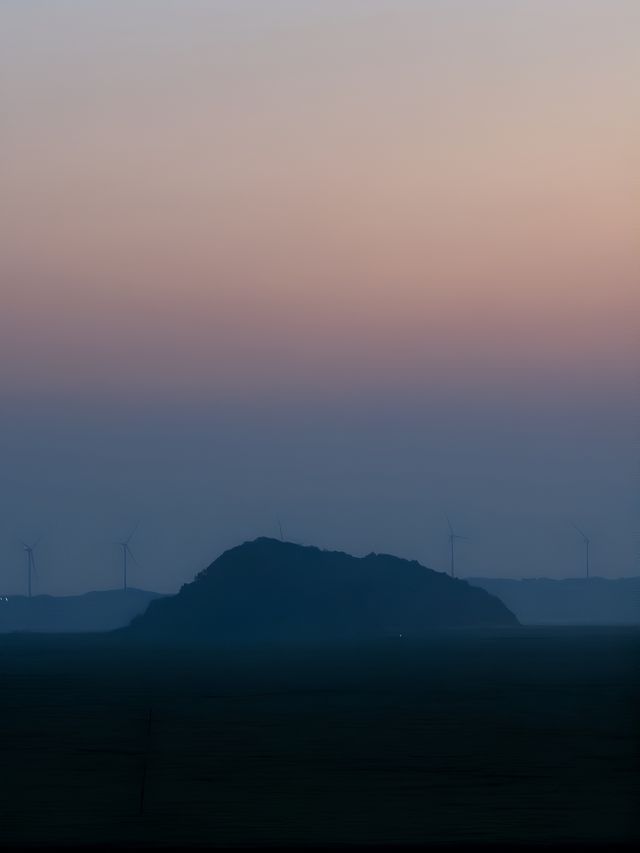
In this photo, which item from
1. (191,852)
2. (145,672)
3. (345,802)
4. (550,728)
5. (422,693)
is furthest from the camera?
(145,672)

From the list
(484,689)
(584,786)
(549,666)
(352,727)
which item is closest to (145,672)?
(549,666)

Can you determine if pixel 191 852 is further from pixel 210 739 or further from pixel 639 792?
pixel 210 739

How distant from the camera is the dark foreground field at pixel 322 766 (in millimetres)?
27750

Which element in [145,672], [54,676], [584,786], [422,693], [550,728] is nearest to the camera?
[584,786]

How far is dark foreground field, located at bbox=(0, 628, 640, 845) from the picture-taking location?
2775cm

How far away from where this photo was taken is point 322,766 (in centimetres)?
4572

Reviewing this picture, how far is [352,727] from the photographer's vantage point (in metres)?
70.4

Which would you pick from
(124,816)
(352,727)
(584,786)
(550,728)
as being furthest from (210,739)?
(124,816)

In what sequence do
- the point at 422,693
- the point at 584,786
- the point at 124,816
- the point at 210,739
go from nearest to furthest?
1. the point at 124,816
2. the point at 584,786
3. the point at 210,739
4. the point at 422,693

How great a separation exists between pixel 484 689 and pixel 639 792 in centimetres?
8245

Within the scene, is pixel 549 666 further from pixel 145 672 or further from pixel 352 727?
pixel 352 727

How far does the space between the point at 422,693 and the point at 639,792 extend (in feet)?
247

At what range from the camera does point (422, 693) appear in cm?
10875

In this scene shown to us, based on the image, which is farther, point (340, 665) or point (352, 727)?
point (340, 665)
